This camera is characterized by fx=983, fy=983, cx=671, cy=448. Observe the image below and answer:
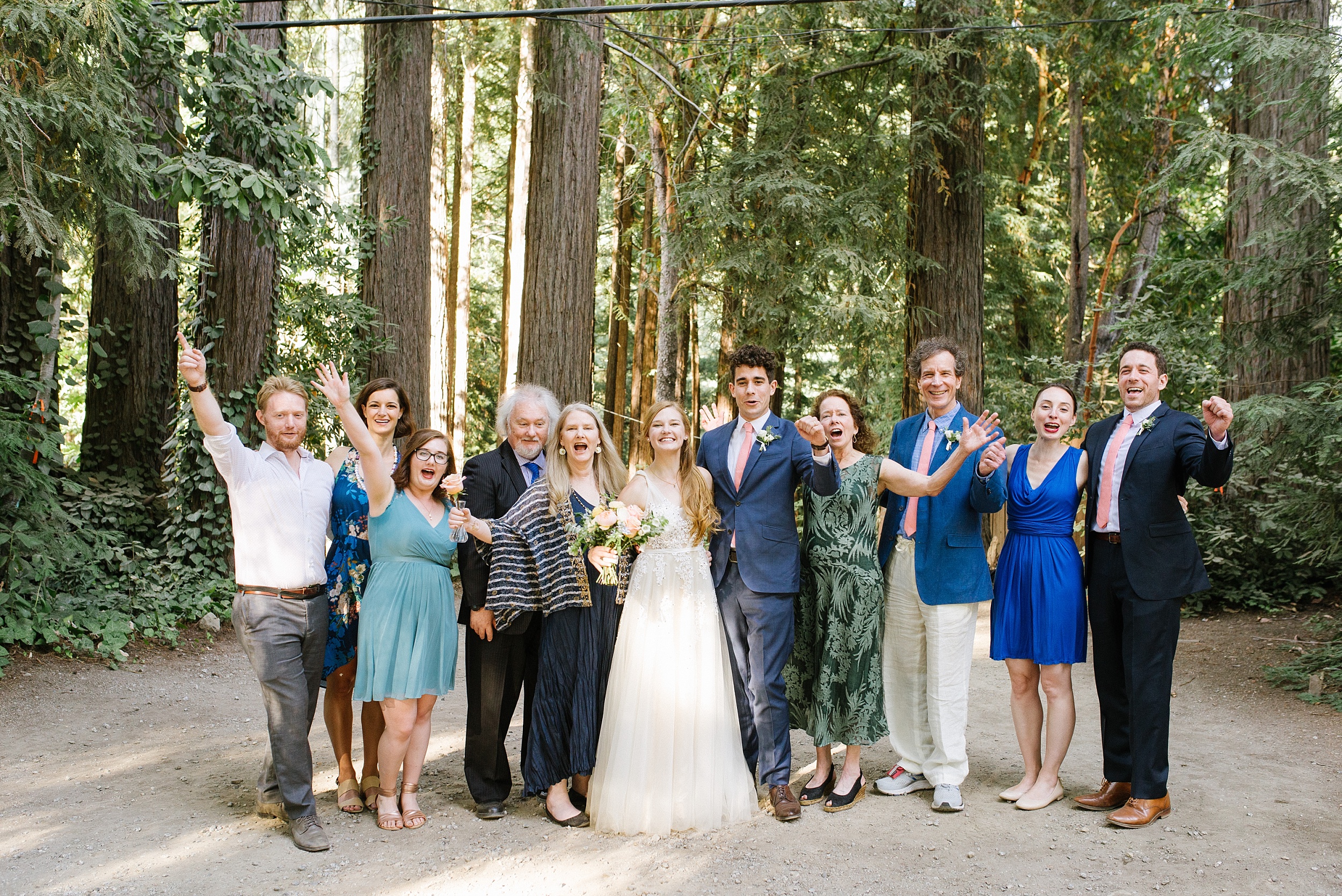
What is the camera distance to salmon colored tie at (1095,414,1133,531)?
4531 millimetres

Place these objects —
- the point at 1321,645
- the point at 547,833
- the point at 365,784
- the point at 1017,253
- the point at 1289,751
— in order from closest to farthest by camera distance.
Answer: the point at 547,833 < the point at 365,784 < the point at 1289,751 < the point at 1321,645 < the point at 1017,253

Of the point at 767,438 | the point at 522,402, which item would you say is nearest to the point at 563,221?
the point at 522,402

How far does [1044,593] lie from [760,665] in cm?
137

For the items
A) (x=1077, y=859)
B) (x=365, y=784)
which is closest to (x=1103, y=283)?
(x=1077, y=859)

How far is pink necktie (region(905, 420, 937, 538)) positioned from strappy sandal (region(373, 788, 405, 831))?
2.69 m

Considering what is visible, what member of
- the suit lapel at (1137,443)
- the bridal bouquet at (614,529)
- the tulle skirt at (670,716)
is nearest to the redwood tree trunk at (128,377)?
the bridal bouquet at (614,529)

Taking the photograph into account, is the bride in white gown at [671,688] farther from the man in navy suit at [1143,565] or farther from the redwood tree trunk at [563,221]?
the redwood tree trunk at [563,221]

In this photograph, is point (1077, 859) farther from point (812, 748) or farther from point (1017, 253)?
point (1017, 253)

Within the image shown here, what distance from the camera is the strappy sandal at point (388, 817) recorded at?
438 centimetres

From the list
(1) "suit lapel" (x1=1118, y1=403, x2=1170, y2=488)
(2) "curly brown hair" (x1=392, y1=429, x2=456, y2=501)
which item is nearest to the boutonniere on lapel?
(2) "curly brown hair" (x1=392, y1=429, x2=456, y2=501)

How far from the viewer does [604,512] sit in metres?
4.20

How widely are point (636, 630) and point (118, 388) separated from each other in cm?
795

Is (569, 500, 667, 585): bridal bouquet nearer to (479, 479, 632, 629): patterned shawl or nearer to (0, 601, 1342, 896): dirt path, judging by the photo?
(479, 479, 632, 629): patterned shawl

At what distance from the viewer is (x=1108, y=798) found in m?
4.62
